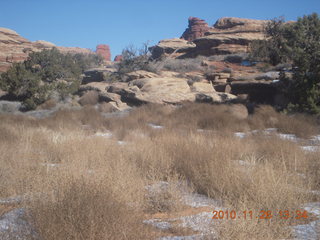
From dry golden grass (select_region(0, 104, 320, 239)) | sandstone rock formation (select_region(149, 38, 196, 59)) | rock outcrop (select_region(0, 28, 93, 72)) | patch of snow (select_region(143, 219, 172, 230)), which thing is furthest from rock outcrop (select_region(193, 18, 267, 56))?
patch of snow (select_region(143, 219, 172, 230))

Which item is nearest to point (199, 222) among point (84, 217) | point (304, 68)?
point (84, 217)

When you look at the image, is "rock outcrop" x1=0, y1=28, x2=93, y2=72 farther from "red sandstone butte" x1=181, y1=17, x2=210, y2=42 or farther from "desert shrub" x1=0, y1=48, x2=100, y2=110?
"red sandstone butte" x1=181, y1=17, x2=210, y2=42

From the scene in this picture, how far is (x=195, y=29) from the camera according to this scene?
79188 millimetres

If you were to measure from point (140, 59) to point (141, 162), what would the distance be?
20092mm

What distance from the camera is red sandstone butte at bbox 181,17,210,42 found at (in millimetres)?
77625

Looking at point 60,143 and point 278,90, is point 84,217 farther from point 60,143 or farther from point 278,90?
point 278,90

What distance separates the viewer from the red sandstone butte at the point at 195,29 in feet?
255

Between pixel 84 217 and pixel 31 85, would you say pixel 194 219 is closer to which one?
pixel 84 217

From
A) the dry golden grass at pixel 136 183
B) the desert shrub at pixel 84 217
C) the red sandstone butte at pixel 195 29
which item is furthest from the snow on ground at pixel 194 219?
the red sandstone butte at pixel 195 29

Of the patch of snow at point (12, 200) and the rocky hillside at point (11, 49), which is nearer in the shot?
the patch of snow at point (12, 200)

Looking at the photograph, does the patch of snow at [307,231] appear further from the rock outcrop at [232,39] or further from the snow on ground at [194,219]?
the rock outcrop at [232,39]

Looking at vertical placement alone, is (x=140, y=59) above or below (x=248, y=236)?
above

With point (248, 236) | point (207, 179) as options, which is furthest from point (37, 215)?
point (207, 179)

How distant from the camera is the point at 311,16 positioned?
56.7ft
